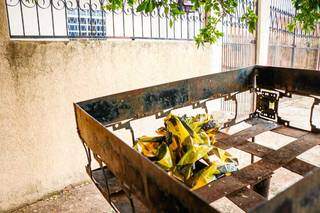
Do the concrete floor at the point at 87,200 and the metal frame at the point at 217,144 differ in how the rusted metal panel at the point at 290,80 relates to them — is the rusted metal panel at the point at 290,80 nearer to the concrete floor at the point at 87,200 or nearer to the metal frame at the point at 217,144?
the metal frame at the point at 217,144

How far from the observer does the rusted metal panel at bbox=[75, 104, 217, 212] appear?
88 cm

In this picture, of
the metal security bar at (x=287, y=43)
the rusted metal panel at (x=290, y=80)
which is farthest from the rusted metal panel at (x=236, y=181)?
the metal security bar at (x=287, y=43)

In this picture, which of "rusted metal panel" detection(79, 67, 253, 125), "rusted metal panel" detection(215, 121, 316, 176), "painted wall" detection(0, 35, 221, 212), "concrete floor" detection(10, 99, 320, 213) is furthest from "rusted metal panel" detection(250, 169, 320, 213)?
"painted wall" detection(0, 35, 221, 212)

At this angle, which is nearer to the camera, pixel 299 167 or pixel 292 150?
pixel 299 167

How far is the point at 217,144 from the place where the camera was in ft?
7.86

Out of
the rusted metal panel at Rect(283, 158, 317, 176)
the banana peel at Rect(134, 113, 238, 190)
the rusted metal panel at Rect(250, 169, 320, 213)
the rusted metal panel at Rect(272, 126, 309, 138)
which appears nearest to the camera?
the rusted metal panel at Rect(250, 169, 320, 213)

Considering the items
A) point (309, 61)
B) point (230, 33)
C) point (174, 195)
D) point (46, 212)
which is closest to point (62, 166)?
point (46, 212)

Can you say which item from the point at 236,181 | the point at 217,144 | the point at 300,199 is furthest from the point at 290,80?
the point at 300,199

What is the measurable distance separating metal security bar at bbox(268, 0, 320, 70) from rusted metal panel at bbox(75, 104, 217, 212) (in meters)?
A: 6.29

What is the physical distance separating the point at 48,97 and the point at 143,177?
2.39 m

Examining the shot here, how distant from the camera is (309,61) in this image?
898cm

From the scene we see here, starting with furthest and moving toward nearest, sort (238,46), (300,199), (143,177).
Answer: (238,46) → (143,177) → (300,199)

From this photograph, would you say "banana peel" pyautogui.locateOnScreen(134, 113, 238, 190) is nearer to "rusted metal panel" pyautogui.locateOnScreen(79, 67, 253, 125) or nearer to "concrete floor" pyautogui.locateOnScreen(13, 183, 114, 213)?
"rusted metal panel" pyautogui.locateOnScreen(79, 67, 253, 125)

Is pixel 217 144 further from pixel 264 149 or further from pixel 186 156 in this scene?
pixel 186 156
